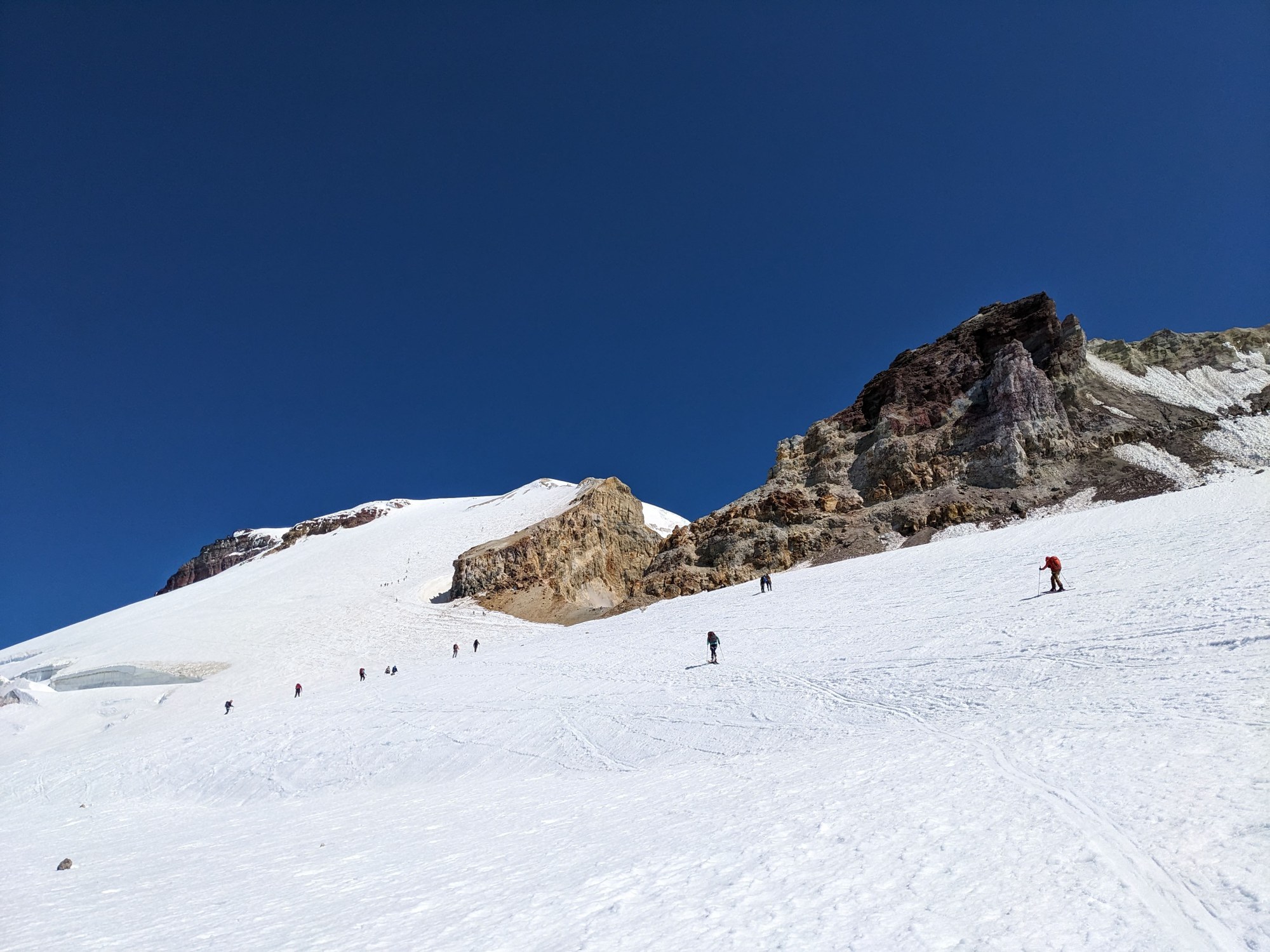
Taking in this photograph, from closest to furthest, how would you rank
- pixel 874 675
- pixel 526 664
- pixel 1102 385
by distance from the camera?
1. pixel 874 675
2. pixel 526 664
3. pixel 1102 385

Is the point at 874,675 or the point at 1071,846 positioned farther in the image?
the point at 874,675

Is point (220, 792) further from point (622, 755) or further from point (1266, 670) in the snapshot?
point (1266, 670)

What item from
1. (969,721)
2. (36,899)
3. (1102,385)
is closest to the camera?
(36,899)

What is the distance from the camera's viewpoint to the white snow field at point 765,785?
460 centimetres

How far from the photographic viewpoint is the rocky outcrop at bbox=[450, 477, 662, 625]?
48.7 metres

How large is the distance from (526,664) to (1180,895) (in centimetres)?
2338

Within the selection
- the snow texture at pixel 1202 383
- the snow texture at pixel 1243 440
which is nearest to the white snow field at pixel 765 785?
the snow texture at pixel 1243 440

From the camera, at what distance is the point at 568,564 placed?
54625 mm

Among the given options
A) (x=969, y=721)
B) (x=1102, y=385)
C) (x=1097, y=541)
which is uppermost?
(x=1102, y=385)

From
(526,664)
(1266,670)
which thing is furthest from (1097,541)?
(526,664)

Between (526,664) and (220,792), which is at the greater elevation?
(526,664)

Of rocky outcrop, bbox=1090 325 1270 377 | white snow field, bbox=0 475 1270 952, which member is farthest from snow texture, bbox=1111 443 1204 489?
rocky outcrop, bbox=1090 325 1270 377

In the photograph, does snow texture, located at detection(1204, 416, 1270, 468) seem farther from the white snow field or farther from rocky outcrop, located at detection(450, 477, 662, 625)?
rocky outcrop, located at detection(450, 477, 662, 625)

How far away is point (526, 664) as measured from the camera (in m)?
25.3
